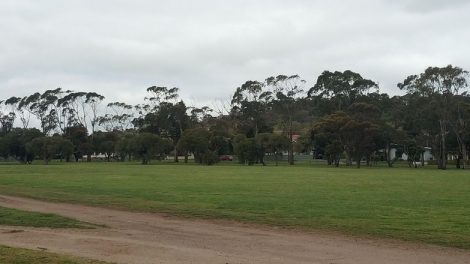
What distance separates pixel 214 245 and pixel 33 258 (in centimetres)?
467

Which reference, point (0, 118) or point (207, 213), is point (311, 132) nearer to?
point (207, 213)

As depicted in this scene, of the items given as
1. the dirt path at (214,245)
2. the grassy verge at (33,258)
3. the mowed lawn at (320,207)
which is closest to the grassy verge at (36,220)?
the dirt path at (214,245)

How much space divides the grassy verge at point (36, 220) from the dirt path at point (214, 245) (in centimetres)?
98

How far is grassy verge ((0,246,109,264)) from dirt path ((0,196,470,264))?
0.84 metres

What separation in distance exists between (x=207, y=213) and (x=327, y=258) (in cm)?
948

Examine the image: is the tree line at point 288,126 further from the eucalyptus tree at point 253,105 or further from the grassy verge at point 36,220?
the grassy verge at point 36,220

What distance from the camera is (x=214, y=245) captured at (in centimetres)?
1352

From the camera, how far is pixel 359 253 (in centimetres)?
1253

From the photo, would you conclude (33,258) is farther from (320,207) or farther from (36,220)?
(320,207)

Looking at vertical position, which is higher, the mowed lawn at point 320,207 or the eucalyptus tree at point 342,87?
the eucalyptus tree at point 342,87

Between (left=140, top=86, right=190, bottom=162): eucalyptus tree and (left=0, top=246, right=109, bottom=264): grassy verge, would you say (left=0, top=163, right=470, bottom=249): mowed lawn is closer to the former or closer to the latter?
(left=0, top=246, right=109, bottom=264): grassy verge

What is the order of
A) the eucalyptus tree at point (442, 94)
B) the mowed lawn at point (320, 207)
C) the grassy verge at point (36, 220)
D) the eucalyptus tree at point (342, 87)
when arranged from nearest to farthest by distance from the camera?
the mowed lawn at point (320, 207) < the grassy verge at point (36, 220) < the eucalyptus tree at point (442, 94) < the eucalyptus tree at point (342, 87)

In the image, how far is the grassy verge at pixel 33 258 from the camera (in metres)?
9.78

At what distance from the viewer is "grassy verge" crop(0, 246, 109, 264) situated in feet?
32.1
